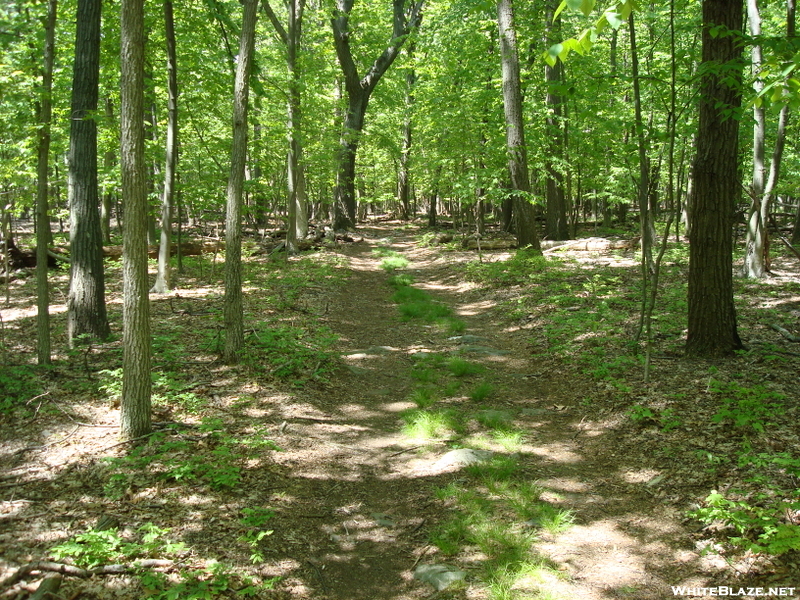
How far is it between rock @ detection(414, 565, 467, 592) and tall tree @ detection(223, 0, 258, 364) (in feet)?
13.5

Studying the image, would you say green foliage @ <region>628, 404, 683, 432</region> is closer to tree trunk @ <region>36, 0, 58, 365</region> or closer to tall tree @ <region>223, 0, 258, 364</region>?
tall tree @ <region>223, 0, 258, 364</region>

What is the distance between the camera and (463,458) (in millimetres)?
4910

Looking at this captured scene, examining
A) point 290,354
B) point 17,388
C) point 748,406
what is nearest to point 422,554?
point 748,406

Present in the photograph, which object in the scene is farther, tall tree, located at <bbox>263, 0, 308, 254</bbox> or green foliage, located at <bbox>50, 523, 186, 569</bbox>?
tall tree, located at <bbox>263, 0, 308, 254</bbox>

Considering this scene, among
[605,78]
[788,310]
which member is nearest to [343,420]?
[605,78]

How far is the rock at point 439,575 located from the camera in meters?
3.35

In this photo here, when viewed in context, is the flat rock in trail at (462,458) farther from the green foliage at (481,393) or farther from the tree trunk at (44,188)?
the tree trunk at (44,188)

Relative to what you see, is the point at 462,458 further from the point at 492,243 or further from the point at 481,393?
the point at 492,243

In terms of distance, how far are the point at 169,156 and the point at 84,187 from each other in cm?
354

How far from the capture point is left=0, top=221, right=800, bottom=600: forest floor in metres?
3.29

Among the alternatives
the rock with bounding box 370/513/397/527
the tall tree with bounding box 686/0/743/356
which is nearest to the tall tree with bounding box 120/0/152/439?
the rock with bounding box 370/513/397/527

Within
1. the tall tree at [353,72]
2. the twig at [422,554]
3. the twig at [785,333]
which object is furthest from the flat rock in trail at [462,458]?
the tall tree at [353,72]

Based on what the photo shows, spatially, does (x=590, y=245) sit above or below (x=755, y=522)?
above

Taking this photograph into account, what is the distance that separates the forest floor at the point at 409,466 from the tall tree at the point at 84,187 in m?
0.72
